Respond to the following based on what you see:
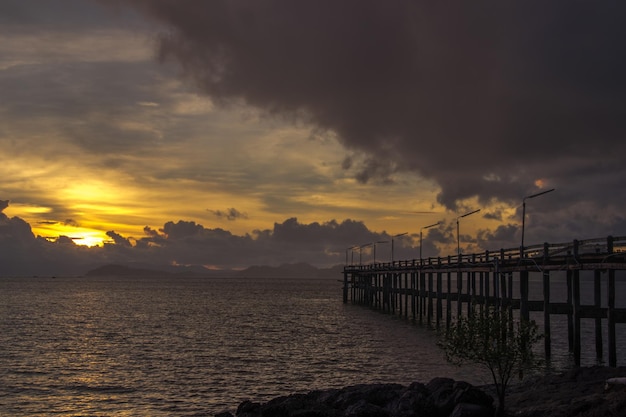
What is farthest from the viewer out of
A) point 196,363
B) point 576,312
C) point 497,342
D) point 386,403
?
point 196,363

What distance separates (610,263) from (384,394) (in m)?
11.7

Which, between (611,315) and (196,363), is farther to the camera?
Result: (196,363)

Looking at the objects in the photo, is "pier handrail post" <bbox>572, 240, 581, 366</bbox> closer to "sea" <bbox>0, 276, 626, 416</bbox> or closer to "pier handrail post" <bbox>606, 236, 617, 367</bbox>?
"pier handrail post" <bbox>606, 236, 617, 367</bbox>

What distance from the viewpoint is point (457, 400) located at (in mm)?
22641

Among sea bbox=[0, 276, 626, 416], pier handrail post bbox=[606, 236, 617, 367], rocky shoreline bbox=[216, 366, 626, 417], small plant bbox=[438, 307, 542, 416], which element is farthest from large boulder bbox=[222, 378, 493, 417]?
pier handrail post bbox=[606, 236, 617, 367]

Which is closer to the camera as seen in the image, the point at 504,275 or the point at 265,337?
the point at 504,275

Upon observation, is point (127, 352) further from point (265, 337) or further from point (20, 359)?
point (265, 337)

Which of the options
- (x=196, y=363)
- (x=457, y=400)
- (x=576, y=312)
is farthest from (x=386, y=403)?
(x=196, y=363)

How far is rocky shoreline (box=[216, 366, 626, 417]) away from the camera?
2130 cm

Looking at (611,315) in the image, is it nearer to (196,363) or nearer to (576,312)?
(576,312)

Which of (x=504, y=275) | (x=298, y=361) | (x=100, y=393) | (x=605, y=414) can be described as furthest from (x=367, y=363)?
(x=605, y=414)

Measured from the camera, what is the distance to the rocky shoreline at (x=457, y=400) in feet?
69.9

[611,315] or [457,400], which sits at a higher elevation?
[611,315]

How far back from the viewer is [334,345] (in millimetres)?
51969
